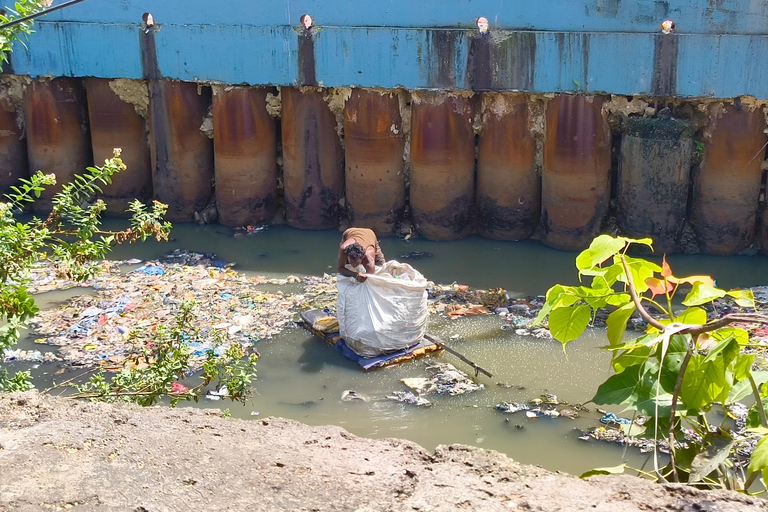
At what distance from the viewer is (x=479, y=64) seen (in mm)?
9211

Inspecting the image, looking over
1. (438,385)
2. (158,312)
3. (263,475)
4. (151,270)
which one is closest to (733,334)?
(263,475)

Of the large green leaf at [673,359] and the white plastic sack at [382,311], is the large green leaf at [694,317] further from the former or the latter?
the white plastic sack at [382,311]

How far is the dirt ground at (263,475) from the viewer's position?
252 cm

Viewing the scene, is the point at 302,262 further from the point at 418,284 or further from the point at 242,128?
the point at 418,284

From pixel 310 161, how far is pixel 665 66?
4.05 metres

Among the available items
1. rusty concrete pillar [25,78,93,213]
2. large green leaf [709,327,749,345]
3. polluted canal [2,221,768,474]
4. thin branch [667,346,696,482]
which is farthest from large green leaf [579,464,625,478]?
rusty concrete pillar [25,78,93,213]

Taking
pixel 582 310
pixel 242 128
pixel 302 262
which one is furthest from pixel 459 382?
pixel 242 128

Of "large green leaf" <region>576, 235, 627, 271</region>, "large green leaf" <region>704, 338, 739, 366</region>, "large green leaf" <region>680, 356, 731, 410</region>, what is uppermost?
"large green leaf" <region>576, 235, 627, 271</region>

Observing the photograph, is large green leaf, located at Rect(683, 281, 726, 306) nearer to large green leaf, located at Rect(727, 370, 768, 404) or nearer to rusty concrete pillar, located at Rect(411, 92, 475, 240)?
large green leaf, located at Rect(727, 370, 768, 404)

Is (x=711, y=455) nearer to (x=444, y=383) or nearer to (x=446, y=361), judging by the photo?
(x=444, y=383)

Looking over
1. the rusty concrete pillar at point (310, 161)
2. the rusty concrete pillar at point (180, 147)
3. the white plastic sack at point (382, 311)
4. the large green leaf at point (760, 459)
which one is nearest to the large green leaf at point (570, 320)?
the large green leaf at point (760, 459)

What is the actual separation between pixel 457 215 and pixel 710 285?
7255 mm

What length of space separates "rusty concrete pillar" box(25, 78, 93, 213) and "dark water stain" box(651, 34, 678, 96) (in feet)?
22.6

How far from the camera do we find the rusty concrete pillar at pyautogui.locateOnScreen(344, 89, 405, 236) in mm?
9680
